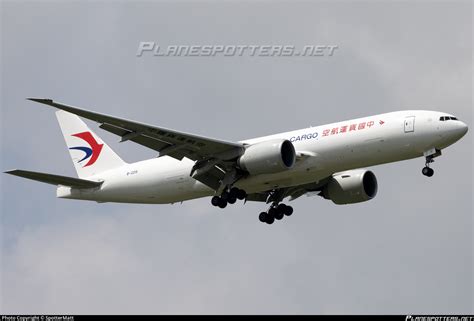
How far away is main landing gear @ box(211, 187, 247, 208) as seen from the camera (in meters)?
48.4

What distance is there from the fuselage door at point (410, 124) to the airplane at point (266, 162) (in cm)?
4

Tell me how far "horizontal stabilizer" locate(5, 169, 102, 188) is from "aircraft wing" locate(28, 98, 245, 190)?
204 inches

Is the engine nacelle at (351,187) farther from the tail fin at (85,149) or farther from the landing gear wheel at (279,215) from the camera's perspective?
the tail fin at (85,149)

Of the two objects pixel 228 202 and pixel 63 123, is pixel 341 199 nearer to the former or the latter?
pixel 228 202

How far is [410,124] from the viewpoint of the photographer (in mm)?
45812

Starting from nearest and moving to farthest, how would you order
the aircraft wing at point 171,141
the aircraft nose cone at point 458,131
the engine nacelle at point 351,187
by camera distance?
1. the aircraft wing at point 171,141
2. the aircraft nose cone at point 458,131
3. the engine nacelle at point 351,187

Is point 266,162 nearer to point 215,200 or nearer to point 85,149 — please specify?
point 215,200

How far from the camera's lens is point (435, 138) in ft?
149

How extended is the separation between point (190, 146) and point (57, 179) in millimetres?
7609

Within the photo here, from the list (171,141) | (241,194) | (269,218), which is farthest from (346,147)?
(269,218)

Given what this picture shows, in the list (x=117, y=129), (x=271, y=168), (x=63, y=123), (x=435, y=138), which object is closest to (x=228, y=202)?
(x=271, y=168)

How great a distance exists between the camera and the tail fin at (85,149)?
54719 millimetres

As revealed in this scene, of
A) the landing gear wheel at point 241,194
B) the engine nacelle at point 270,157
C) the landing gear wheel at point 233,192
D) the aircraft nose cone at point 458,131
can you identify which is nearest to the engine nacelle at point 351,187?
the landing gear wheel at point 241,194

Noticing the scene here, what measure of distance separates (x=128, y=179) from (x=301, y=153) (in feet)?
30.8
